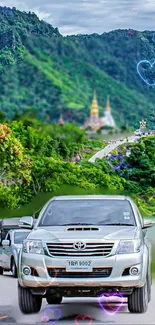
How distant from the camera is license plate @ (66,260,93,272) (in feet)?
32.7

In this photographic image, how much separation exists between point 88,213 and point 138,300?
51.3 inches

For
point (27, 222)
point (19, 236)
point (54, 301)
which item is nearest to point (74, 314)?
point (27, 222)

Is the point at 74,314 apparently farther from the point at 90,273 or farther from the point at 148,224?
the point at 148,224

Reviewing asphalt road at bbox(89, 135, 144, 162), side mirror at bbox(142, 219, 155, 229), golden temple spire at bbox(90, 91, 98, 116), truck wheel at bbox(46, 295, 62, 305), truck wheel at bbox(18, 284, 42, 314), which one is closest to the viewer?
truck wheel at bbox(18, 284, 42, 314)

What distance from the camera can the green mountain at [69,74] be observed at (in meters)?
36.8

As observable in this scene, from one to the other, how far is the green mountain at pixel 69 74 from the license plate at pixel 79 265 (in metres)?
25.0

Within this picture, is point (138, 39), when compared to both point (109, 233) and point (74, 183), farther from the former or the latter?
point (109, 233)

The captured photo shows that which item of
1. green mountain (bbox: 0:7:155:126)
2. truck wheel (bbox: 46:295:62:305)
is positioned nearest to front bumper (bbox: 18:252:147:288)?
truck wheel (bbox: 46:295:62:305)

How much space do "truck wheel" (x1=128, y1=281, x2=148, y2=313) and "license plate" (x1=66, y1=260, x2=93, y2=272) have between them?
0.65 m


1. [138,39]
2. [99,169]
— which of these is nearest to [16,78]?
[138,39]

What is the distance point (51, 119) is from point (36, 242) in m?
25.1

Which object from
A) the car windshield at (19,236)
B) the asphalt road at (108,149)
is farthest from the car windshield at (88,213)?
the asphalt road at (108,149)

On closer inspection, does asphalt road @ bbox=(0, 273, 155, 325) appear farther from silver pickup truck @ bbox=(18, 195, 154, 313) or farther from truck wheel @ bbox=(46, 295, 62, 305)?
silver pickup truck @ bbox=(18, 195, 154, 313)

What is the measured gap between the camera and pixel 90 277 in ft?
32.8
